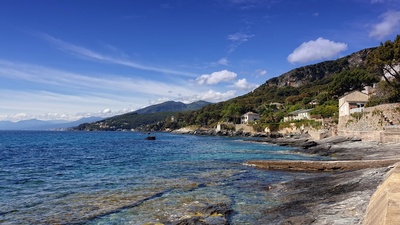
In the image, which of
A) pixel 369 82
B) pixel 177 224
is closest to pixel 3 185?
pixel 177 224

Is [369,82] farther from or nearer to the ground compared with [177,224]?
farther from the ground

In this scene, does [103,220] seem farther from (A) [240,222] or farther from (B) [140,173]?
(B) [140,173]

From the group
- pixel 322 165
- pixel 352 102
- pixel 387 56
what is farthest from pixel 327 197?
pixel 352 102

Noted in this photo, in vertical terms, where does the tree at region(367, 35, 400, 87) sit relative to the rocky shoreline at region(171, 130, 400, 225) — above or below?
above

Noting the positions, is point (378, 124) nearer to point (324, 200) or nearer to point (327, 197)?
point (327, 197)

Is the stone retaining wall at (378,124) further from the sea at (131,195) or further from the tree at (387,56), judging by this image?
the sea at (131,195)

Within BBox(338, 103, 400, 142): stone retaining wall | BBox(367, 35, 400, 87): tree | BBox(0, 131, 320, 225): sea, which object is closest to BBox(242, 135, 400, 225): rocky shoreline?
BBox(0, 131, 320, 225): sea

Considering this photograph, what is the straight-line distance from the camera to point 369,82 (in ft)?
297

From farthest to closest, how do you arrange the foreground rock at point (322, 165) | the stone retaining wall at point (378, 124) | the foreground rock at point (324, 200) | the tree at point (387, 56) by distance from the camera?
1. the tree at point (387, 56)
2. the stone retaining wall at point (378, 124)
3. the foreground rock at point (322, 165)
4. the foreground rock at point (324, 200)

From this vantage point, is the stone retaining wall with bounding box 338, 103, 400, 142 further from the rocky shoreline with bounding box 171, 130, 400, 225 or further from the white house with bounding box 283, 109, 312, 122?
the white house with bounding box 283, 109, 312, 122

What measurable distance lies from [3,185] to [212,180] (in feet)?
49.6

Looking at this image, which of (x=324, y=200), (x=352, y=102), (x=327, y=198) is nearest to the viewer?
(x=324, y=200)

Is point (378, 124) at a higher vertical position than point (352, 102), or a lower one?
lower

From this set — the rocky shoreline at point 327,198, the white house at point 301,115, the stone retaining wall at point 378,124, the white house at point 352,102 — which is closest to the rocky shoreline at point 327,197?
the rocky shoreline at point 327,198
